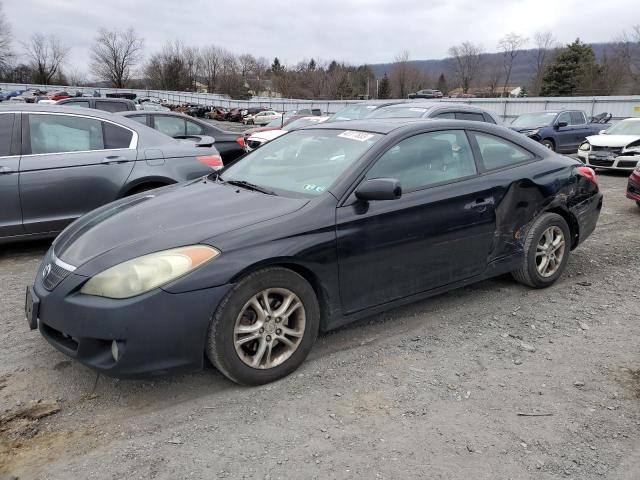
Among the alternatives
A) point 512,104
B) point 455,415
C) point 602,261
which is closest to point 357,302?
point 455,415

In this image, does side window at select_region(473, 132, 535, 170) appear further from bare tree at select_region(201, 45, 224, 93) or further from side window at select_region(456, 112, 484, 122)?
bare tree at select_region(201, 45, 224, 93)

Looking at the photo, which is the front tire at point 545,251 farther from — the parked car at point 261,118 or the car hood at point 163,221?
the parked car at point 261,118

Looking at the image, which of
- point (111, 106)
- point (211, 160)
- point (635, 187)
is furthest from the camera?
point (111, 106)

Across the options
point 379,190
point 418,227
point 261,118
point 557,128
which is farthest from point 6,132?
point 261,118

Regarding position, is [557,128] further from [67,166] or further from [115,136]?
[67,166]

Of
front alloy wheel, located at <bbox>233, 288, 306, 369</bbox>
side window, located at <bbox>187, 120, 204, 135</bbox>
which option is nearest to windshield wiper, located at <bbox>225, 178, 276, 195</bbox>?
front alloy wheel, located at <bbox>233, 288, 306, 369</bbox>

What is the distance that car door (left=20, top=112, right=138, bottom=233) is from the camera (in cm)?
526

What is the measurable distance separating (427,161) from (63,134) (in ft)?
12.8

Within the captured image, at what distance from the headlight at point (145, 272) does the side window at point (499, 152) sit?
242 centimetres

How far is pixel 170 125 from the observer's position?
32.9 feet

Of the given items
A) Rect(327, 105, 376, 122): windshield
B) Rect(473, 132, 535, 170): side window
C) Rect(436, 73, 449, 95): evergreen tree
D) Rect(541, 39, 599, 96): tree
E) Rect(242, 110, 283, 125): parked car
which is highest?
Rect(436, 73, 449, 95): evergreen tree

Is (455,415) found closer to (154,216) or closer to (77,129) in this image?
(154,216)

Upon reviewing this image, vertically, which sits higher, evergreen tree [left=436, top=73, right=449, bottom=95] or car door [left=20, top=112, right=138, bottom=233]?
evergreen tree [left=436, top=73, right=449, bottom=95]

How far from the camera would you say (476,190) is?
3941mm
